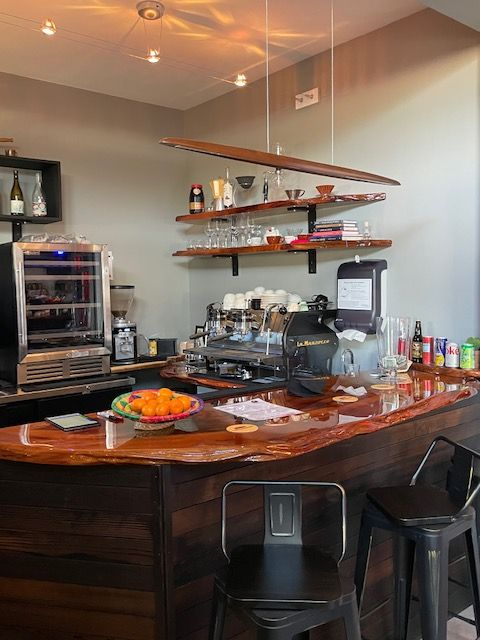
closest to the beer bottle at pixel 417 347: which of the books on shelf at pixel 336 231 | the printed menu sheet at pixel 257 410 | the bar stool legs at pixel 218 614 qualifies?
the books on shelf at pixel 336 231

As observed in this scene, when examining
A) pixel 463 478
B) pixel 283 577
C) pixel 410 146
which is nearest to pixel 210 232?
pixel 410 146

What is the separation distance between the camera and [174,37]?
11.1 ft

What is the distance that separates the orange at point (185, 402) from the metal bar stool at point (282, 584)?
1.36ft

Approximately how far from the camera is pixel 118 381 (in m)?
3.82

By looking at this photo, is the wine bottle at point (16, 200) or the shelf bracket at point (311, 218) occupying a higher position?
the wine bottle at point (16, 200)

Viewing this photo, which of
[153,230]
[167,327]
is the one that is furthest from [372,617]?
[153,230]

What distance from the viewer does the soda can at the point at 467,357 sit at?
117 inches

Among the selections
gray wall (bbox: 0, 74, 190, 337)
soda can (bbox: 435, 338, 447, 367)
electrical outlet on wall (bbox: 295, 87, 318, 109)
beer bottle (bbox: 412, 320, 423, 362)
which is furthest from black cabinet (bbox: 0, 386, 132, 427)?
electrical outlet on wall (bbox: 295, 87, 318, 109)

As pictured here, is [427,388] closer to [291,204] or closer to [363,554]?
[363,554]

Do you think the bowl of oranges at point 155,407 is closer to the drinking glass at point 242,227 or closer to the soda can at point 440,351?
the soda can at point 440,351

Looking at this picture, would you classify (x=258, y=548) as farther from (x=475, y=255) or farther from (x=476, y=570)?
(x=475, y=255)

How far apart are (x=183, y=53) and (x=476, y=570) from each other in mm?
3274

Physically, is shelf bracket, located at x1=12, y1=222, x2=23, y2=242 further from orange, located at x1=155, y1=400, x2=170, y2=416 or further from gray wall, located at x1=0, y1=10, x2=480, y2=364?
orange, located at x1=155, y1=400, x2=170, y2=416

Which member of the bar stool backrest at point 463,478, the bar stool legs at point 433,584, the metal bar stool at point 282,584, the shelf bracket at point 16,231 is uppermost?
the shelf bracket at point 16,231
